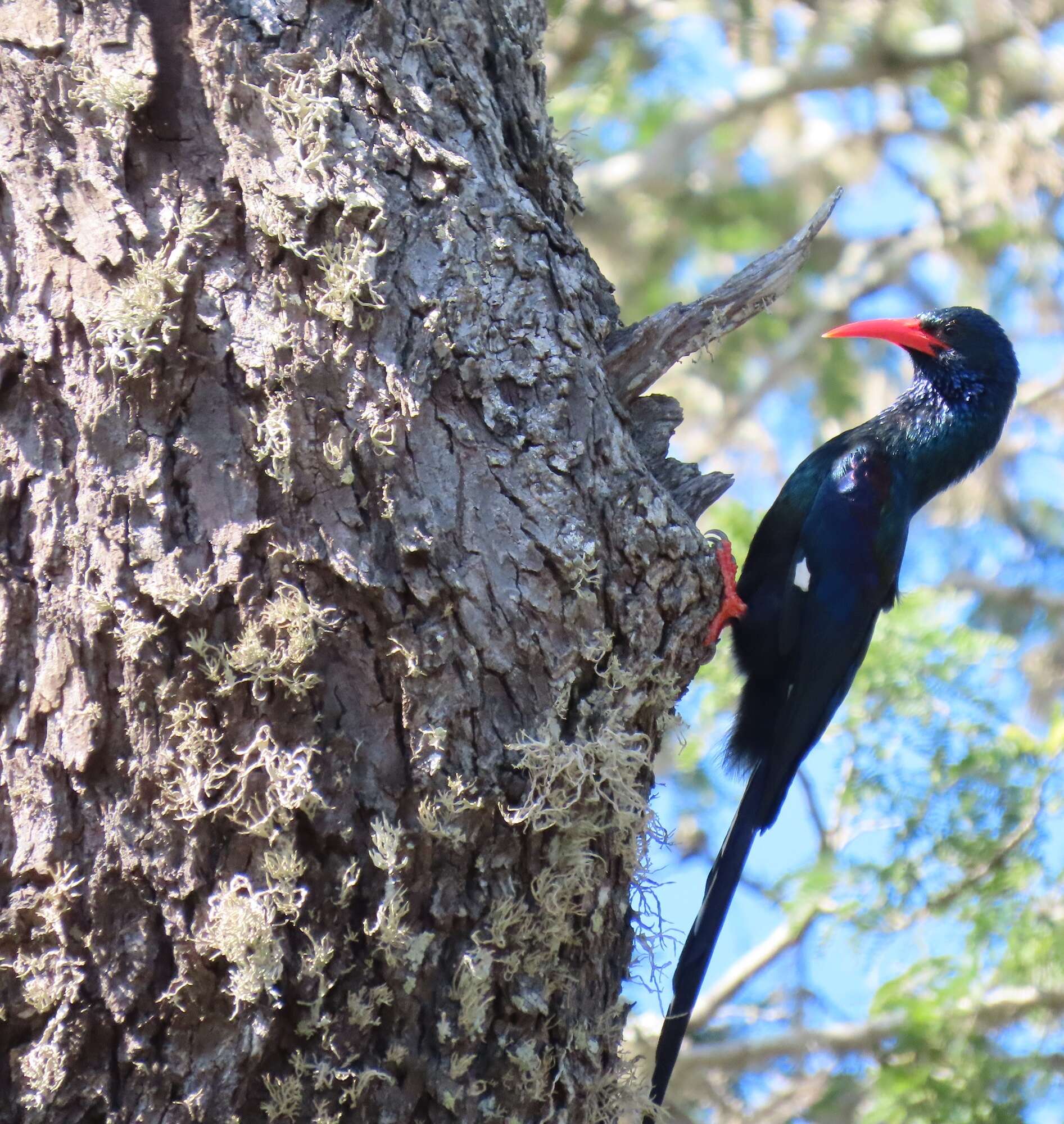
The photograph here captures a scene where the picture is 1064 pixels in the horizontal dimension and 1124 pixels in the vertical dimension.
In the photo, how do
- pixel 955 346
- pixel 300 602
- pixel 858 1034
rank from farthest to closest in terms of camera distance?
pixel 858 1034 < pixel 955 346 < pixel 300 602

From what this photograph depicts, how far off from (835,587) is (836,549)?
0.11 metres

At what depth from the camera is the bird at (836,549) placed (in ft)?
10.8

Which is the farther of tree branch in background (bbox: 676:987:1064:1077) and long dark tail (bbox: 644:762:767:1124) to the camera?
tree branch in background (bbox: 676:987:1064:1077)

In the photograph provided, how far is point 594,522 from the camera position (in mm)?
2104

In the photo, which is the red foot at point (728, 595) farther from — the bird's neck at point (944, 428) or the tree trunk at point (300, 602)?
the tree trunk at point (300, 602)

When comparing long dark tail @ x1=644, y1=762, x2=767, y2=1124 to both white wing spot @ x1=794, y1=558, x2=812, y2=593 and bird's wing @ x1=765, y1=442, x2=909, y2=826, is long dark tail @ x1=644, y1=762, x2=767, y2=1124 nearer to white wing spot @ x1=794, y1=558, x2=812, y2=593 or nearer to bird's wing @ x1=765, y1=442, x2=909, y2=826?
bird's wing @ x1=765, y1=442, x2=909, y2=826

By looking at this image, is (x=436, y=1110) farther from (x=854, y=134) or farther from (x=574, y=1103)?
(x=854, y=134)

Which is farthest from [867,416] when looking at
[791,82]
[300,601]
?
[300,601]

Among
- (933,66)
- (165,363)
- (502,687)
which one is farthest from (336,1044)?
(933,66)

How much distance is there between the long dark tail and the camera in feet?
8.28

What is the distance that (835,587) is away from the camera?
3.34 metres

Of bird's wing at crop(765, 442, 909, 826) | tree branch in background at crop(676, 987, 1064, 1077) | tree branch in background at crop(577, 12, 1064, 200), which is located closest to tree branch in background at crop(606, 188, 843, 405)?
bird's wing at crop(765, 442, 909, 826)

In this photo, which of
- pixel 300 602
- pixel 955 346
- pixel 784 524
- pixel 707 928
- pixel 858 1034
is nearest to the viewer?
pixel 300 602

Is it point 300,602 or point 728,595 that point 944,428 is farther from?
point 300,602
